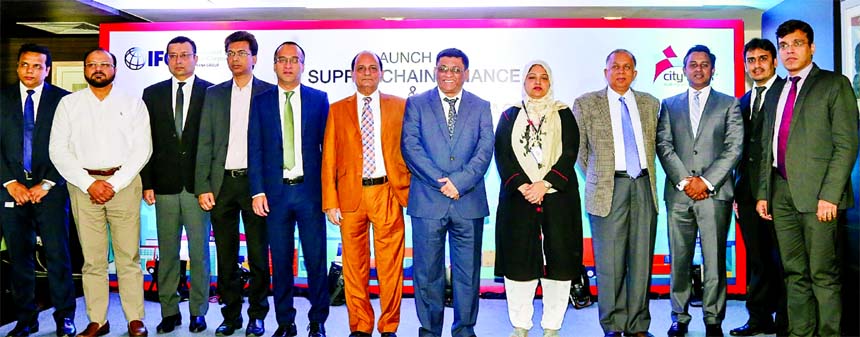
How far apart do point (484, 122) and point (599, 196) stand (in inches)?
33.3

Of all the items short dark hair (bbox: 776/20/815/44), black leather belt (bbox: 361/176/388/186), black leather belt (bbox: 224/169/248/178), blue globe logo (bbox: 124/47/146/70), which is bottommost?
black leather belt (bbox: 361/176/388/186)

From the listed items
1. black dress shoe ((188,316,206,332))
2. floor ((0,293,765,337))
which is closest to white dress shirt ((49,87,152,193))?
black dress shoe ((188,316,206,332))

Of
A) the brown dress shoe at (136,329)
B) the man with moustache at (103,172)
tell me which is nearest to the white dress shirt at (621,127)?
the man with moustache at (103,172)

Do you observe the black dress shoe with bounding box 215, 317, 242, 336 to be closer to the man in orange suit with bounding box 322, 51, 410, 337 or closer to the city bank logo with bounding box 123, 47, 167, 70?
the man in orange suit with bounding box 322, 51, 410, 337

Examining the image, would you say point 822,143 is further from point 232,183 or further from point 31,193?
point 31,193

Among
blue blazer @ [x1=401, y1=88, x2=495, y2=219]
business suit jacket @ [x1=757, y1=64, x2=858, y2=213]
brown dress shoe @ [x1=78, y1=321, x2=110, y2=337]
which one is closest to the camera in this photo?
business suit jacket @ [x1=757, y1=64, x2=858, y2=213]

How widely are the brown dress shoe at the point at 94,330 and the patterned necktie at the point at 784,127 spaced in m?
4.38

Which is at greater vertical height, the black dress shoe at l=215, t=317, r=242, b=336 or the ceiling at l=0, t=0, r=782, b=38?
the ceiling at l=0, t=0, r=782, b=38

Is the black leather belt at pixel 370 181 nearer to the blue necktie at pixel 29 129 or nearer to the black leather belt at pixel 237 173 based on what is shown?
the black leather belt at pixel 237 173

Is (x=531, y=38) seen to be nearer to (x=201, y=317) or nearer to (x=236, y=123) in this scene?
(x=236, y=123)

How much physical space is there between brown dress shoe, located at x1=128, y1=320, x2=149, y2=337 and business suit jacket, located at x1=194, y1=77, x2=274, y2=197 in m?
0.93

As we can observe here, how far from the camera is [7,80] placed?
5.89 m

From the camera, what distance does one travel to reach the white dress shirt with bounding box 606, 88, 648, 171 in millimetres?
4090

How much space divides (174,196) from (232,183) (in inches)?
18.3
